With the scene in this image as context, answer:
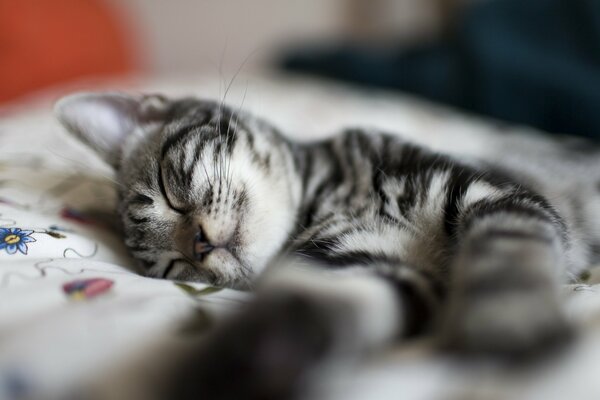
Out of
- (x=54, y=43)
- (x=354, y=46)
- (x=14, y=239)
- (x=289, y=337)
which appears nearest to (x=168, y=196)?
(x=14, y=239)

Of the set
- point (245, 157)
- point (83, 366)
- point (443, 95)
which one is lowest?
point (83, 366)

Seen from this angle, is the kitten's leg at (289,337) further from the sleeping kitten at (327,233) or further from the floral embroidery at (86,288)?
the floral embroidery at (86,288)

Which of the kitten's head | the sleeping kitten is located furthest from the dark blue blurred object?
the kitten's head

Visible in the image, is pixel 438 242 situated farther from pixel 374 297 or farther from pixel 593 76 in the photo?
pixel 593 76

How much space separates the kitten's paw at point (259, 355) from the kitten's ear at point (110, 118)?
2.27 ft

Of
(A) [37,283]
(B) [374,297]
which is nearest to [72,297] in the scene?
(A) [37,283]

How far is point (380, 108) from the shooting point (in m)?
1.79

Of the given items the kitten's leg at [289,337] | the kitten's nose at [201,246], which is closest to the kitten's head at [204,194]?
the kitten's nose at [201,246]

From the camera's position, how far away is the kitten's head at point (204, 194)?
860 millimetres

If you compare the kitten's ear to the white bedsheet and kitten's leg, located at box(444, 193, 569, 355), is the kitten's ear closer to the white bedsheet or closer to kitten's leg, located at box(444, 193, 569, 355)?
the white bedsheet

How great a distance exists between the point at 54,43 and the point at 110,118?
1.28 metres

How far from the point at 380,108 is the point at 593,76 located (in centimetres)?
66

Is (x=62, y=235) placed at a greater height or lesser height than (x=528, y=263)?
lesser

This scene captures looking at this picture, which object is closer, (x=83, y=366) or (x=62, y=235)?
(x=83, y=366)
